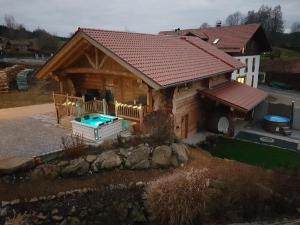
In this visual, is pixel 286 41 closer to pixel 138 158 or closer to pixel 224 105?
pixel 224 105

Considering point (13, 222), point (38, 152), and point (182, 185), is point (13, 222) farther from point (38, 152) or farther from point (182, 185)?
point (182, 185)

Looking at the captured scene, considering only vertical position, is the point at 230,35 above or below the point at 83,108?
above

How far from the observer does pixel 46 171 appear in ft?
30.7

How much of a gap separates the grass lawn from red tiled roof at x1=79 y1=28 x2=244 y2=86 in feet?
13.8

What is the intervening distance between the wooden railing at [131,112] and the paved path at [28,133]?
2684mm

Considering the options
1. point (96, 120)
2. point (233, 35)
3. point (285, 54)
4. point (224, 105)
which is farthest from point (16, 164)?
point (285, 54)

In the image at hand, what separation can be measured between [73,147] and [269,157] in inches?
397

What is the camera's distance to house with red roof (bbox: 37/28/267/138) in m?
12.6

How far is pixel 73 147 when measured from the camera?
410 inches

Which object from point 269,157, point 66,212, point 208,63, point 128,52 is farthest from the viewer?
point 208,63

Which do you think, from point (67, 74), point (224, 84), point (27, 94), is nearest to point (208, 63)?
point (224, 84)

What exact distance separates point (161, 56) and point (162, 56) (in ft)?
0.34

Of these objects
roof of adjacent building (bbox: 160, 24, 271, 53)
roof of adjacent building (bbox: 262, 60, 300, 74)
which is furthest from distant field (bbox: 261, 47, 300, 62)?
roof of adjacent building (bbox: 160, 24, 271, 53)

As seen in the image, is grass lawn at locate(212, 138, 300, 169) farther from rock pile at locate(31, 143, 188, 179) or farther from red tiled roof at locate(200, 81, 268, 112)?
rock pile at locate(31, 143, 188, 179)
